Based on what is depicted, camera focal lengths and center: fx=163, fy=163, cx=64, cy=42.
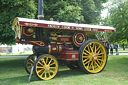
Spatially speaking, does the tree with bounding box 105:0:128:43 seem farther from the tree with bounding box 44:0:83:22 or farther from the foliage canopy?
the tree with bounding box 44:0:83:22

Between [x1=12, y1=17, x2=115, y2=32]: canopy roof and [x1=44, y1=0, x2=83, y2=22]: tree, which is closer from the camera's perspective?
[x1=12, y1=17, x2=115, y2=32]: canopy roof

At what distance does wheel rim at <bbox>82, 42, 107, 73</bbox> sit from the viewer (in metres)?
7.20

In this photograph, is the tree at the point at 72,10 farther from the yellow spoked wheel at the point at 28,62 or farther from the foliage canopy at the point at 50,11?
the yellow spoked wheel at the point at 28,62

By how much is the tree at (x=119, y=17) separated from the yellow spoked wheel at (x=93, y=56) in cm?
1172

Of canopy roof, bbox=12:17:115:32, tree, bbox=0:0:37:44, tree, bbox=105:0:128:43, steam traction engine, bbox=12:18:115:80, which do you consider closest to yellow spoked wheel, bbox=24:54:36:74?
steam traction engine, bbox=12:18:115:80

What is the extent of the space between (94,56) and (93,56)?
48 mm

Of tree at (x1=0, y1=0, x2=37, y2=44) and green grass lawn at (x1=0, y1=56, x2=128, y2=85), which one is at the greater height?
tree at (x1=0, y1=0, x2=37, y2=44)

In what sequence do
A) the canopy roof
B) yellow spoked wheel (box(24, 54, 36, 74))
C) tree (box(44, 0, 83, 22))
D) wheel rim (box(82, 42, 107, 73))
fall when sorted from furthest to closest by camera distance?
tree (box(44, 0, 83, 22)), wheel rim (box(82, 42, 107, 73)), yellow spoked wheel (box(24, 54, 36, 74)), the canopy roof

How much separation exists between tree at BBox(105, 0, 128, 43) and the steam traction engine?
12029 millimetres

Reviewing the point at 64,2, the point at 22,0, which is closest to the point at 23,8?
the point at 22,0

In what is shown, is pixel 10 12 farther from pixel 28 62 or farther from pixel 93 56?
pixel 93 56

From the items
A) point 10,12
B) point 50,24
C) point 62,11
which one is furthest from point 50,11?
point 50,24

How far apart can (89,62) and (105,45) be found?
1430 mm

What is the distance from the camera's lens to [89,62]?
287 inches
